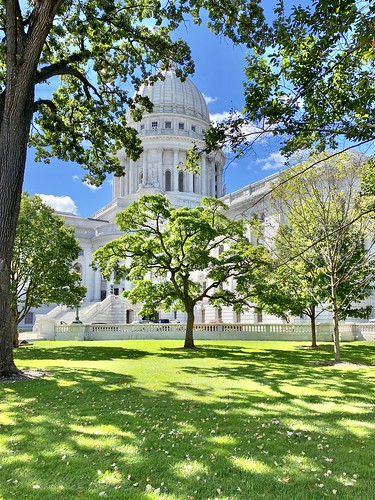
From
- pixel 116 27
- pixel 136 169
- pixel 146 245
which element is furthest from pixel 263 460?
pixel 136 169

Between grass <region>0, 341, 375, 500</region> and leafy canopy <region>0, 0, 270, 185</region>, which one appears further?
leafy canopy <region>0, 0, 270, 185</region>

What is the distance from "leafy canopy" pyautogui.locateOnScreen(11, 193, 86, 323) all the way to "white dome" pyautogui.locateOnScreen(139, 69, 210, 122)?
68795 millimetres

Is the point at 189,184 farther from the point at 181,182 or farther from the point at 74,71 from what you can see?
the point at 74,71

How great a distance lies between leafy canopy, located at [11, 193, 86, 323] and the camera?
962 inches

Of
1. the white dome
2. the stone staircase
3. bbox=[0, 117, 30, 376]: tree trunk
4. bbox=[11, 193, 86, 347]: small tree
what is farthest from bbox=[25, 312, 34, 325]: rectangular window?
bbox=[0, 117, 30, 376]: tree trunk

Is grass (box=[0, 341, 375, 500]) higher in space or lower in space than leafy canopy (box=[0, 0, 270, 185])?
lower

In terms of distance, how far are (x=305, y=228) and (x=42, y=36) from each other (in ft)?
38.7

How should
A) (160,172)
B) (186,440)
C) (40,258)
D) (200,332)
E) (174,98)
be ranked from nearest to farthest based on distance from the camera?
(186,440)
(40,258)
(200,332)
(160,172)
(174,98)

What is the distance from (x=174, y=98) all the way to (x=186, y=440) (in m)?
93.1

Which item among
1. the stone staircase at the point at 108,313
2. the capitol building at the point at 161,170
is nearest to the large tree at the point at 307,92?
the stone staircase at the point at 108,313

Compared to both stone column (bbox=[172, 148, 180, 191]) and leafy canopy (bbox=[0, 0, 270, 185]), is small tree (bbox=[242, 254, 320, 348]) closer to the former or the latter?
leafy canopy (bbox=[0, 0, 270, 185])

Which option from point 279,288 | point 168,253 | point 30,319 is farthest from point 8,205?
point 30,319

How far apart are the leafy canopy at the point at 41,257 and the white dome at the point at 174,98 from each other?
68795mm

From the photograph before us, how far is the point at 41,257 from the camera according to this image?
24.2 meters
